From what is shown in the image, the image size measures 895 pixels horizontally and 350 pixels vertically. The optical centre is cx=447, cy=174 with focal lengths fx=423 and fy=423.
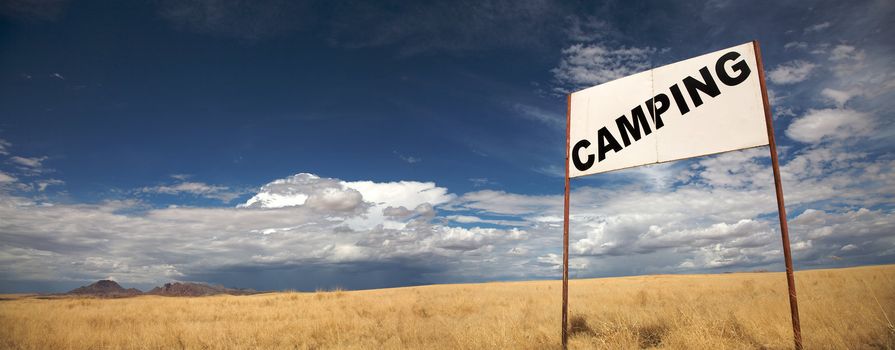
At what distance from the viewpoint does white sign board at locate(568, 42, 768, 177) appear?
5820mm

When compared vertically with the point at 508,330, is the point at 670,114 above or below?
above

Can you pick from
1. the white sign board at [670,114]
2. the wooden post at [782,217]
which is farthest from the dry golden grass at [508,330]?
Answer: the white sign board at [670,114]

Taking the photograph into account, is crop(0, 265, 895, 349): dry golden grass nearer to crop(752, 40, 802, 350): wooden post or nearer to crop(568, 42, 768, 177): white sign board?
crop(752, 40, 802, 350): wooden post

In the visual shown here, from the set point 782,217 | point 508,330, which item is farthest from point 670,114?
point 508,330

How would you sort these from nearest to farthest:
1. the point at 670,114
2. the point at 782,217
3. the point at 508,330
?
the point at 782,217 < the point at 670,114 < the point at 508,330

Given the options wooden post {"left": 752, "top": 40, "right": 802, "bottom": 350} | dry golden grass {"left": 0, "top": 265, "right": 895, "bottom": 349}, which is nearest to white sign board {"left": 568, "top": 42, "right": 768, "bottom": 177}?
wooden post {"left": 752, "top": 40, "right": 802, "bottom": 350}

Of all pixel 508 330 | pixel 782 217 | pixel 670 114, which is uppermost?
pixel 670 114

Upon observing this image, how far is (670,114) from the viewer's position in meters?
6.39

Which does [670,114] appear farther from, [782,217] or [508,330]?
[508,330]

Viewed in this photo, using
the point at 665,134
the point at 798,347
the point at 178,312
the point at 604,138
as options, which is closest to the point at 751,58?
the point at 665,134

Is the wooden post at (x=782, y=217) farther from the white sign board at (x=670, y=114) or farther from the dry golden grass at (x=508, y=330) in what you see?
the dry golden grass at (x=508, y=330)

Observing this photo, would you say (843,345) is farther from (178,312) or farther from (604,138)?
(178,312)

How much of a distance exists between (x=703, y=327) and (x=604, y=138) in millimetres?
3428

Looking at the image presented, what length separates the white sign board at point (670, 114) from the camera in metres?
5.82
